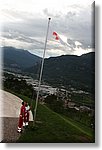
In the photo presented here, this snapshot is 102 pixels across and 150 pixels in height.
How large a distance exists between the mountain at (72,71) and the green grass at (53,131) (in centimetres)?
19

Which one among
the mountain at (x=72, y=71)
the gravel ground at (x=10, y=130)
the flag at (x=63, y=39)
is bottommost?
the gravel ground at (x=10, y=130)

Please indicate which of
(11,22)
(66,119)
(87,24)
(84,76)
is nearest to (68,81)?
(84,76)

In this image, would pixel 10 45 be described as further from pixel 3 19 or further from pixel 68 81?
pixel 68 81

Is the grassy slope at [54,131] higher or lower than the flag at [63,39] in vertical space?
lower

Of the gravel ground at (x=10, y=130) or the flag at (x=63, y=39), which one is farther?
the flag at (x=63, y=39)

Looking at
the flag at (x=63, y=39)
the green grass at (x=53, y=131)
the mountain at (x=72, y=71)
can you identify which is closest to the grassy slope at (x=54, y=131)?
the green grass at (x=53, y=131)

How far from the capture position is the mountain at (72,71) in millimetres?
1796

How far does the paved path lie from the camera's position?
5.61 feet

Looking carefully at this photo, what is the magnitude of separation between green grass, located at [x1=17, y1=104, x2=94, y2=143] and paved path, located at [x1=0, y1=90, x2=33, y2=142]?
0.06 meters

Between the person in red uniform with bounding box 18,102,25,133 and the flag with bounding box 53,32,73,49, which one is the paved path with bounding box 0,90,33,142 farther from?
the flag with bounding box 53,32,73,49

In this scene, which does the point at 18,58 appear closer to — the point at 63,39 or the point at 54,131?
the point at 63,39

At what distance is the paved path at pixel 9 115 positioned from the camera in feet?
5.61

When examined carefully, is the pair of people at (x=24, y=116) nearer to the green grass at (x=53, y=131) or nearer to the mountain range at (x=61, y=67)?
the green grass at (x=53, y=131)

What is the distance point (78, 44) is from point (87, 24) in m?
0.13
